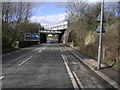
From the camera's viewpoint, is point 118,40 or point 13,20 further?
point 13,20

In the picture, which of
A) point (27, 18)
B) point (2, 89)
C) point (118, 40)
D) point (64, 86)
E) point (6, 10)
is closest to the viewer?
point (2, 89)

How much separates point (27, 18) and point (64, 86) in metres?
38.9

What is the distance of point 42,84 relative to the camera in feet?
24.0

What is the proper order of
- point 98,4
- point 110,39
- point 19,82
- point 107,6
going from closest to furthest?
point 19,82 < point 110,39 < point 107,6 < point 98,4

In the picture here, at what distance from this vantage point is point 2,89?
21.4 feet

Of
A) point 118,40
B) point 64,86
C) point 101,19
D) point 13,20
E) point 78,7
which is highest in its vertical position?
point 78,7

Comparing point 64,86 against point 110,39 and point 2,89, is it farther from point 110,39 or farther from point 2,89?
point 110,39

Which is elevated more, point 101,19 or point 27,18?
point 27,18

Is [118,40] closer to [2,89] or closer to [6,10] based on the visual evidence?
[2,89]

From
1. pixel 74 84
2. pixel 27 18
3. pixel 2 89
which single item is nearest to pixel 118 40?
pixel 74 84

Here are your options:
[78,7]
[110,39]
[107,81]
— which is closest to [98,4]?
[78,7]

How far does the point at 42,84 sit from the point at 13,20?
32.3m

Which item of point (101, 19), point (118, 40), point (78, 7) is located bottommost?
point (118, 40)

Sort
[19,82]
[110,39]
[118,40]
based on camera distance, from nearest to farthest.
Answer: [19,82] < [118,40] < [110,39]
